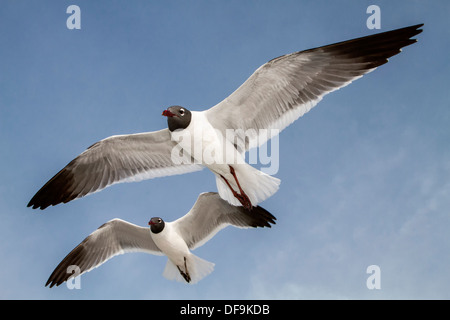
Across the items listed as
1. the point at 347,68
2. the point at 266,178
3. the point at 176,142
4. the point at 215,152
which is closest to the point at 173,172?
the point at 176,142

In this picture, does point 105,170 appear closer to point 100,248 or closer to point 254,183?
point 100,248

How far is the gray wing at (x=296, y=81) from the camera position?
3.90 m

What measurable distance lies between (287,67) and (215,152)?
2.91ft

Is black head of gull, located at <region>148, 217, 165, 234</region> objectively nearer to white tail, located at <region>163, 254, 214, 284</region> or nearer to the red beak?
white tail, located at <region>163, 254, 214, 284</region>

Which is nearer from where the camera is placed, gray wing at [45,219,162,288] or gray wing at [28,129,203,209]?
gray wing at [28,129,203,209]

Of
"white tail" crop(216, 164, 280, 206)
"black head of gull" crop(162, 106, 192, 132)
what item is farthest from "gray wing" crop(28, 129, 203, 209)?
"white tail" crop(216, 164, 280, 206)

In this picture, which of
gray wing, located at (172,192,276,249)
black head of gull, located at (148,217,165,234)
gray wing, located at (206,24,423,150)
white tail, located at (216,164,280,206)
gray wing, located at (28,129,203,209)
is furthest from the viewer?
black head of gull, located at (148,217,165,234)

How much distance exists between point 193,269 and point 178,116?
197 cm

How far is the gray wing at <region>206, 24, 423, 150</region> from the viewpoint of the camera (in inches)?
154

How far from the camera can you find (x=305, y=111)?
412 cm

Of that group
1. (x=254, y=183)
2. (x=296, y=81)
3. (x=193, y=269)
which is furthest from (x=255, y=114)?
(x=193, y=269)

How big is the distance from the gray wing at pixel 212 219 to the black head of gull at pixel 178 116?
3.68ft

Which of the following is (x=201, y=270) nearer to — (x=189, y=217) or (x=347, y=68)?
(x=189, y=217)

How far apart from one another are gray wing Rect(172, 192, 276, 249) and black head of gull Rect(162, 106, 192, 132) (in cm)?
112
